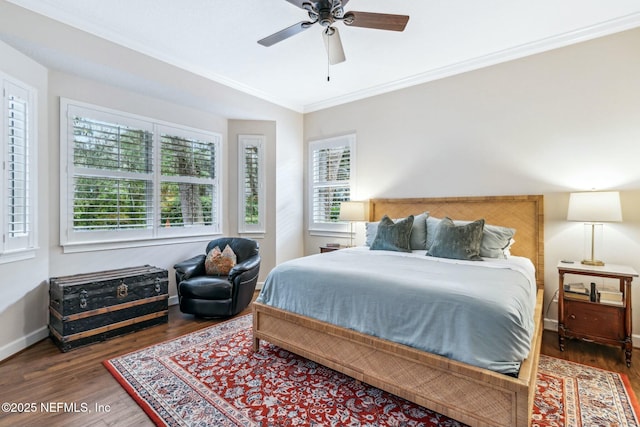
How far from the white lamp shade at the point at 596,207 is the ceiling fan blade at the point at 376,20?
2.18 metres

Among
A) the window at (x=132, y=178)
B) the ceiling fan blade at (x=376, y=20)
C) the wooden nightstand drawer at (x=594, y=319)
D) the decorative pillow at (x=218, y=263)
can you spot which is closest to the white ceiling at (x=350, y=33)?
the ceiling fan blade at (x=376, y=20)

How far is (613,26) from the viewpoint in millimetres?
2764

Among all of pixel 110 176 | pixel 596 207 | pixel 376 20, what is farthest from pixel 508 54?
pixel 110 176

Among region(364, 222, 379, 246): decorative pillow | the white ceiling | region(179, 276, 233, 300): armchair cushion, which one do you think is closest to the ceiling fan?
the white ceiling

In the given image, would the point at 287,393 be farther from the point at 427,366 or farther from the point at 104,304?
the point at 104,304

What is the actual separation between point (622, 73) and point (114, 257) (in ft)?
17.9

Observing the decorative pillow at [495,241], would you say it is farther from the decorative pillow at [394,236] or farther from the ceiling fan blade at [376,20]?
the ceiling fan blade at [376,20]

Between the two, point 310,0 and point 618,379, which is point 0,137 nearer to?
point 310,0

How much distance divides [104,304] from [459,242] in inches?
133

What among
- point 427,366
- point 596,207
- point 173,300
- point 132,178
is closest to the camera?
point 427,366

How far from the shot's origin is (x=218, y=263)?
3.77m

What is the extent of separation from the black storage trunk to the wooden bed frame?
134cm

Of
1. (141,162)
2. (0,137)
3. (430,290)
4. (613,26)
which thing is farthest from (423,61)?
(0,137)

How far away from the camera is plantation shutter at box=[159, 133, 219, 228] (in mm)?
4012
